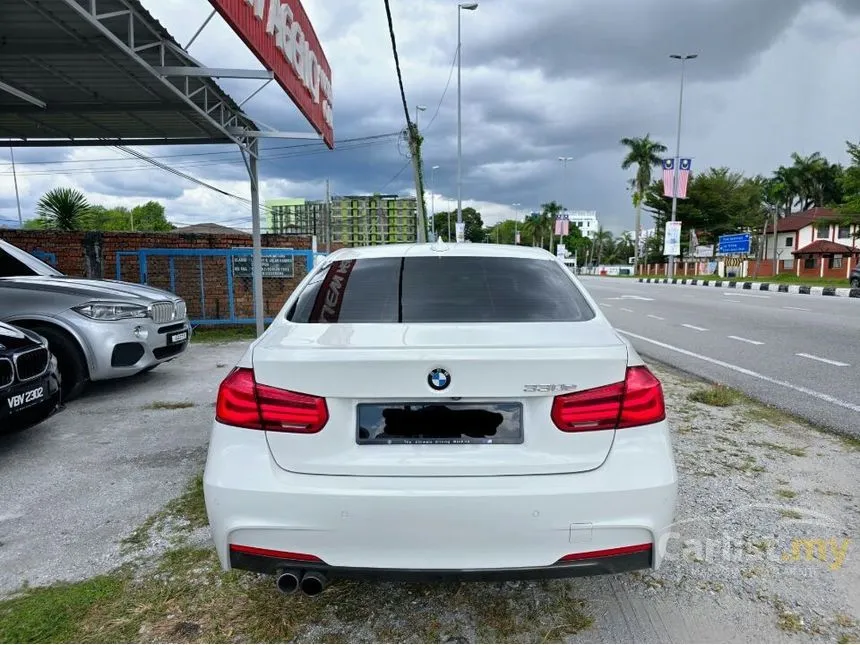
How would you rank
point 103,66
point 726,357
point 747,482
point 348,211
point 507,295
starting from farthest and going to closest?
point 348,211 → point 726,357 → point 103,66 → point 747,482 → point 507,295

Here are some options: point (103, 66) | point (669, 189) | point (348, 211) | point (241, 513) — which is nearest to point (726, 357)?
point (241, 513)

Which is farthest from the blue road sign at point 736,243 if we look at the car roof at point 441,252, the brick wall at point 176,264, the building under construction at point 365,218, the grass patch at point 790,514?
the car roof at point 441,252

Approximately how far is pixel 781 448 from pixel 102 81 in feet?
29.6

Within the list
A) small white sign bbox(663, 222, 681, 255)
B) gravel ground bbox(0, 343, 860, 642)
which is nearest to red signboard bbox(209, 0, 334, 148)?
gravel ground bbox(0, 343, 860, 642)

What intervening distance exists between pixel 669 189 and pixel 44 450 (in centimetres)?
3927

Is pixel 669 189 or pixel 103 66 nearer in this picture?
pixel 103 66

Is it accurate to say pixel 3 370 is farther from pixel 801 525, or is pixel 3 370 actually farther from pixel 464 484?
pixel 801 525

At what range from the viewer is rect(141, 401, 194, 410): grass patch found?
209 inches

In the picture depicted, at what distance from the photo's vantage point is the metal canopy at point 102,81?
5.93 meters

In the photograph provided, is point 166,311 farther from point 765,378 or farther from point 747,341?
point 747,341

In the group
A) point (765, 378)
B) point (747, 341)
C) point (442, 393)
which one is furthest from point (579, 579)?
point (747, 341)

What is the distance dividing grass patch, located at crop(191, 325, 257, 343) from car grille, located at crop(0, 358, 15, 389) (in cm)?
605

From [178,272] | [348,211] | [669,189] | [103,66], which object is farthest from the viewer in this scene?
[348,211]

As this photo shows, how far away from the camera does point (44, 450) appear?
4.20 metres
